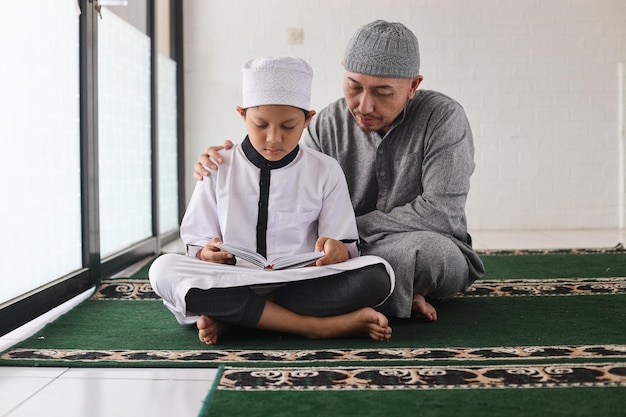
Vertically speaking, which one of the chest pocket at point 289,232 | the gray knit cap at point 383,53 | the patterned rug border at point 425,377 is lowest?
the patterned rug border at point 425,377

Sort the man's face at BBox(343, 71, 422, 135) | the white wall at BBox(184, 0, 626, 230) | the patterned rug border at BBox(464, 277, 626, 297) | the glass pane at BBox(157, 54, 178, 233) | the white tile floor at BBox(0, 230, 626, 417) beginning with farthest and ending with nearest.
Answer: the white wall at BBox(184, 0, 626, 230)
the glass pane at BBox(157, 54, 178, 233)
the patterned rug border at BBox(464, 277, 626, 297)
the man's face at BBox(343, 71, 422, 135)
the white tile floor at BBox(0, 230, 626, 417)

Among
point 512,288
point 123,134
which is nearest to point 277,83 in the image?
point 512,288

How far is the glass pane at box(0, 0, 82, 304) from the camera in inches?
85.7

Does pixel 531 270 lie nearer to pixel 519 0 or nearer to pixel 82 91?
pixel 82 91

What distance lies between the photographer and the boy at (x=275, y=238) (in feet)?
6.43

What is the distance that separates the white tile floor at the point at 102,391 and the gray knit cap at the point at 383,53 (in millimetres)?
1002

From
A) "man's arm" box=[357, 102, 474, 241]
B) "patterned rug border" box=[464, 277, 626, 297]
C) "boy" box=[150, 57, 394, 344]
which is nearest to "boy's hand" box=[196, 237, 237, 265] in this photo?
"boy" box=[150, 57, 394, 344]

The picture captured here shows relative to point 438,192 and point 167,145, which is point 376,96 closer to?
point 438,192

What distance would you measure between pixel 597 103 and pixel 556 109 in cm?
29

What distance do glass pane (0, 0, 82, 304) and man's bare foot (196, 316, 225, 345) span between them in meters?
0.63

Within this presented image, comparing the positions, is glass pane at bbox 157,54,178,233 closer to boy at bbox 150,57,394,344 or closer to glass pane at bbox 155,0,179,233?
glass pane at bbox 155,0,179,233

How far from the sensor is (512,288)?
275 cm

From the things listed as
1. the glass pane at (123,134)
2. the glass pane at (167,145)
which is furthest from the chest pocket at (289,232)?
the glass pane at (167,145)

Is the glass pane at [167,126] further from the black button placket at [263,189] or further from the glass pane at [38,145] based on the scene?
the black button placket at [263,189]
